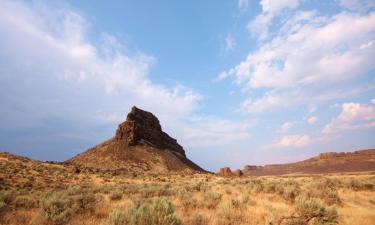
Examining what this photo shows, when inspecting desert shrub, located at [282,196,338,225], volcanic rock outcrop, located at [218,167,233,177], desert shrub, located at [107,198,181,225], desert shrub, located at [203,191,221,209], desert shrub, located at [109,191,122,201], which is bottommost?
desert shrub, located at [282,196,338,225]

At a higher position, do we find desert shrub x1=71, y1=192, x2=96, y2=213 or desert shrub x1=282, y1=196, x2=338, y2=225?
desert shrub x1=71, y1=192, x2=96, y2=213

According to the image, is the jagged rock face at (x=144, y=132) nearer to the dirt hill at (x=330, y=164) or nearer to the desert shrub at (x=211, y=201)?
the dirt hill at (x=330, y=164)

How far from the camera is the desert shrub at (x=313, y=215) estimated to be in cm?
793

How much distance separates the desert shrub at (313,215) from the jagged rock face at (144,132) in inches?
2715

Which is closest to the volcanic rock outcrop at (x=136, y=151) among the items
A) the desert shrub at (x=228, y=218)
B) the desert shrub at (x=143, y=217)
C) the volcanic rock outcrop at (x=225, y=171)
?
the volcanic rock outcrop at (x=225, y=171)

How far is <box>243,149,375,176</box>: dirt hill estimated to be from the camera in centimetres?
8669

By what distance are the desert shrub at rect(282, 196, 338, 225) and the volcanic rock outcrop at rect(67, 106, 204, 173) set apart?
176 ft

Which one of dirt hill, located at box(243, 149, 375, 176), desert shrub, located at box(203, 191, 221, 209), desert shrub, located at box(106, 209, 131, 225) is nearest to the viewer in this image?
desert shrub, located at box(106, 209, 131, 225)

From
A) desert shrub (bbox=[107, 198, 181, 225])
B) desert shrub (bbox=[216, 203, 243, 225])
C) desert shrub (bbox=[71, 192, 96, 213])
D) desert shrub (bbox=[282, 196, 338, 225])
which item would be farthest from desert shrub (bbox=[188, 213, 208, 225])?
desert shrub (bbox=[71, 192, 96, 213])

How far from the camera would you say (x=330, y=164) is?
9775cm

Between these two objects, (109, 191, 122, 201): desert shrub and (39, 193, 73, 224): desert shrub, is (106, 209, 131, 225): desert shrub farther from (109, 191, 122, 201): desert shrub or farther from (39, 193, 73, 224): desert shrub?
(109, 191, 122, 201): desert shrub

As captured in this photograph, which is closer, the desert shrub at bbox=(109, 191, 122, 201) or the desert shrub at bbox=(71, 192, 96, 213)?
the desert shrub at bbox=(71, 192, 96, 213)

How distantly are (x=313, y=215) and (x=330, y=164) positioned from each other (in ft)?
335

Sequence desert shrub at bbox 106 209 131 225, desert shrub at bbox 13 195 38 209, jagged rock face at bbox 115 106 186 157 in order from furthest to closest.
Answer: jagged rock face at bbox 115 106 186 157 < desert shrub at bbox 13 195 38 209 < desert shrub at bbox 106 209 131 225
